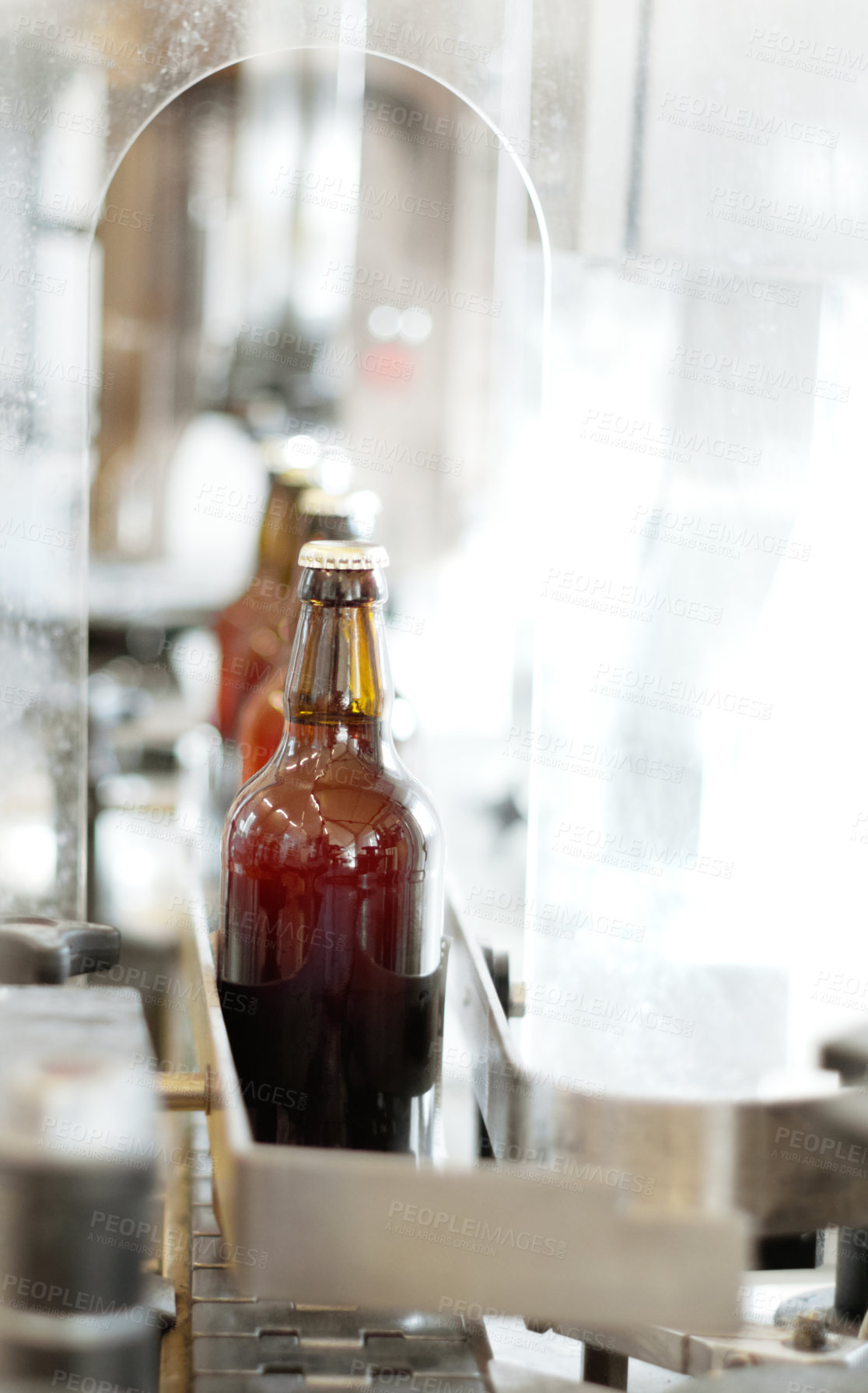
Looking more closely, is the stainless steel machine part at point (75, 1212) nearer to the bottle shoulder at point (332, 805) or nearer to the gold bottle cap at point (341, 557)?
the bottle shoulder at point (332, 805)

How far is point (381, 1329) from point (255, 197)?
6.77ft

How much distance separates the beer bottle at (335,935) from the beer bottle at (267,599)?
1.48ft

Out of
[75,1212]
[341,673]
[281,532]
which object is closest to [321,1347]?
[75,1212]

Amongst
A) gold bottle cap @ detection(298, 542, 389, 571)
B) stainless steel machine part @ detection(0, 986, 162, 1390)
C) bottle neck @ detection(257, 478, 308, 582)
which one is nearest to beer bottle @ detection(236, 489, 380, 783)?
bottle neck @ detection(257, 478, 308, 582)

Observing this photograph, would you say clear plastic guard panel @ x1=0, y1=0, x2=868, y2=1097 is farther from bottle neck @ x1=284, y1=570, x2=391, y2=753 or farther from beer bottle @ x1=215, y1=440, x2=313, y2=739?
beer bottle @ x1=215, y1=440, x2=313, y2=739

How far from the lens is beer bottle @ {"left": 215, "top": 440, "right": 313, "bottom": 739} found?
1018mm

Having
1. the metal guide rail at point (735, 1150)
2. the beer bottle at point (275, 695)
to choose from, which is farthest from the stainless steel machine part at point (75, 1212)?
the beer bottle at point (275, 695)

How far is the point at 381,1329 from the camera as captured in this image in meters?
0.53

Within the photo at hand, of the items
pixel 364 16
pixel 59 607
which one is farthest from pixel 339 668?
pixel 364 16

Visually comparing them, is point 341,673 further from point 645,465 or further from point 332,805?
point 645,465

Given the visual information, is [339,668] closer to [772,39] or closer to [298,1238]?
[298,1238]

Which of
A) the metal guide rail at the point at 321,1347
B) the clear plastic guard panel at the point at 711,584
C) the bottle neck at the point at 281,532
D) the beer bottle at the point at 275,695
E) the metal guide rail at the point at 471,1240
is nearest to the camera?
the metal guide rail at the point at 471,1240

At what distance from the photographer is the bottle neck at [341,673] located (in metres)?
0.57

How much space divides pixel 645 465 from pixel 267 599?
0.46 metres
